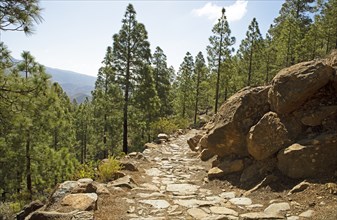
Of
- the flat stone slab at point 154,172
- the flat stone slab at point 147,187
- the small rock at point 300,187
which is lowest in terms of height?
the flat stone slab at point 147,187

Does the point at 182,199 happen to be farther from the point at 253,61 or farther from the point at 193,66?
the point at 193,66

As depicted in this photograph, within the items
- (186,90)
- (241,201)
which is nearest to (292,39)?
(186,90)

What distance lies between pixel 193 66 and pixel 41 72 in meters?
22.7

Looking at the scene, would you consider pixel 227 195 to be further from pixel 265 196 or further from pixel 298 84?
pixel 298 84

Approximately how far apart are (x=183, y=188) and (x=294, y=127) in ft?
9.78

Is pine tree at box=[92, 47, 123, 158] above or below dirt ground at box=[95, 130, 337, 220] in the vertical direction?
above

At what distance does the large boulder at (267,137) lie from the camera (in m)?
6.06

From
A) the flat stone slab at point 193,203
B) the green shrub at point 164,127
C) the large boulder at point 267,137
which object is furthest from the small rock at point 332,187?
the green shrub at point 164,127

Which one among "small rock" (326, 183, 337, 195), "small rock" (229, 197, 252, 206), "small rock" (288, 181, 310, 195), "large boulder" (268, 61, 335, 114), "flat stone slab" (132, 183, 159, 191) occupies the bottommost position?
"flat stone slab" (132, 183, 159, 191)

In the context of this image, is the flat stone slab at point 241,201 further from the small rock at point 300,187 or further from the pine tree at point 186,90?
the pine tree at point 186,90

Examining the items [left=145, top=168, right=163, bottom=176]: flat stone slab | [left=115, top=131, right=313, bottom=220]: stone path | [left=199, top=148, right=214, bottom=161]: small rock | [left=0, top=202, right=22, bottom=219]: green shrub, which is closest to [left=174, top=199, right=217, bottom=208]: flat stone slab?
[left=115, top=131, right=313, bottom=220]: stone path

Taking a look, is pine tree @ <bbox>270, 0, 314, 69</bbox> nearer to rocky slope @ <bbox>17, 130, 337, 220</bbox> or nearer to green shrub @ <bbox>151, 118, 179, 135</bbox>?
green shrub @ <bbox>151, 118, 179, 135</bbox>

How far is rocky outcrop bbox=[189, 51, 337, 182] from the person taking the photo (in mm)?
5430

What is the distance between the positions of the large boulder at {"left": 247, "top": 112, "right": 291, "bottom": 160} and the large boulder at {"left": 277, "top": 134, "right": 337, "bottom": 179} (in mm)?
400
